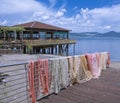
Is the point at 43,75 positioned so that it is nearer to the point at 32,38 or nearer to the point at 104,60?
the point at 104,60

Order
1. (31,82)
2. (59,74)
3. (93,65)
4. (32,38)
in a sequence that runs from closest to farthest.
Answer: (31,82)
(59,74)
(93,65)
(32,38)

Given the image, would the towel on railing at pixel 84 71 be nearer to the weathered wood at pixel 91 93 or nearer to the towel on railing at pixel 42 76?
the weathered wood at pixel 91 93

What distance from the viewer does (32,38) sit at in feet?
109

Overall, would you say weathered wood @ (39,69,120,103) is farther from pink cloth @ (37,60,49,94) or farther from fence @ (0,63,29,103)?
fence @ (0,63,29,103)

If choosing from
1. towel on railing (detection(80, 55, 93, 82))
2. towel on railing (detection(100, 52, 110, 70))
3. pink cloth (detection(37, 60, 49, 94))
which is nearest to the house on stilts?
towel on railing (detection(100, 52, 110, 70))

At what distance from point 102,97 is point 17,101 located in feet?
7.75

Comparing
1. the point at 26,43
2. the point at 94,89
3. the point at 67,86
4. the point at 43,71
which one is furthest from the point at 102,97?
the point at 26,43

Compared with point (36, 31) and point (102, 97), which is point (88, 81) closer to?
point (102, 97)

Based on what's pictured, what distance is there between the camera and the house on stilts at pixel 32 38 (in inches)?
1071

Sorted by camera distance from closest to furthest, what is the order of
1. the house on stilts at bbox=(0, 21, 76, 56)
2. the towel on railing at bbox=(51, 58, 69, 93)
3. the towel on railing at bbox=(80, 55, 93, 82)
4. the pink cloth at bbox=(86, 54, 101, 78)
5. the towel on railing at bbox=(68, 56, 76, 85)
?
the towel on railing at bbox=(51, 58, 69, 93) < the towel on railing at bbox=(68, 56, 76, 85) < the towel on railing at bbox=(80, 55, 93, 82) < the pink cloth at bbox=(86, 54, 101, 78) < the house on stilts at bbox=(0, 21, 76, 56)

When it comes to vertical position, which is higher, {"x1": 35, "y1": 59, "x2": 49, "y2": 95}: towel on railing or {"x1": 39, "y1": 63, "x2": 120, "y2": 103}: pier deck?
{"x1": 35, "y1": 59, "x2": 49, "y2": 95}: towel on railing

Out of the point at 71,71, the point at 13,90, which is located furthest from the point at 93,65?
the point at 13,90

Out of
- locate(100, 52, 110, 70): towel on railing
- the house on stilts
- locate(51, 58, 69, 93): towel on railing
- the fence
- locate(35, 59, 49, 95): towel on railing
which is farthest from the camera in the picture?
the house on stilts

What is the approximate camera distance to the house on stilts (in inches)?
1071
